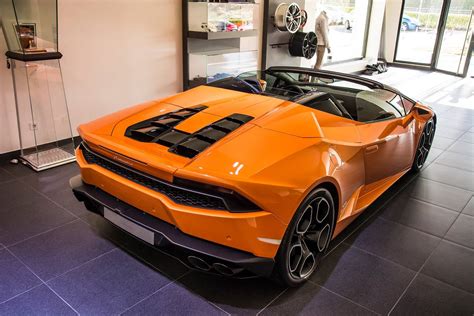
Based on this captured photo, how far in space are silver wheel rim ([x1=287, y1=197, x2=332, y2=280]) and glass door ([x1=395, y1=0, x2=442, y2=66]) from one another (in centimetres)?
986

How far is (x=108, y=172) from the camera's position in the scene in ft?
6.70

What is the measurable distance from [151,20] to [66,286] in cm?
335

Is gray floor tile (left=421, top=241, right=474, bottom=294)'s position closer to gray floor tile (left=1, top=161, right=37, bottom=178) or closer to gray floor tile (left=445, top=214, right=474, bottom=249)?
gray floor tile (left=445, top=214, right=474, bottom=249)

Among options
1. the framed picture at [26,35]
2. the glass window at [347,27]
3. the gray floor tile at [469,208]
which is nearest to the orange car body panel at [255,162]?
the gray floor tile at [469,208]

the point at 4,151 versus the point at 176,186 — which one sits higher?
the point at 176,186

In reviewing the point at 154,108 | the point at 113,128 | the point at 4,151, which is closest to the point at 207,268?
the point at 113,128

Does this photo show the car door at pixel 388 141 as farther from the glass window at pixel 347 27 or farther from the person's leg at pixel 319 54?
the glass window at pixel 347 27

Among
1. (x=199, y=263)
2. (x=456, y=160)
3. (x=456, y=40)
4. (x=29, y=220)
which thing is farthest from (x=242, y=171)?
(x=456, y=40)

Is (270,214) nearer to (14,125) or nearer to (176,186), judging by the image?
(176,186)

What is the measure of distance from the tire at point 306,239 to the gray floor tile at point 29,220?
1.56 m

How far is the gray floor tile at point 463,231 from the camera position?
8.67ft

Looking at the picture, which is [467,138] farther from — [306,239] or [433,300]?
[306,239]

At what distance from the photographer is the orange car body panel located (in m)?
1.70

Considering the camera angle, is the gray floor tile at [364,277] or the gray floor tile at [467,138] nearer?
the gray floor tile at [364,277]
